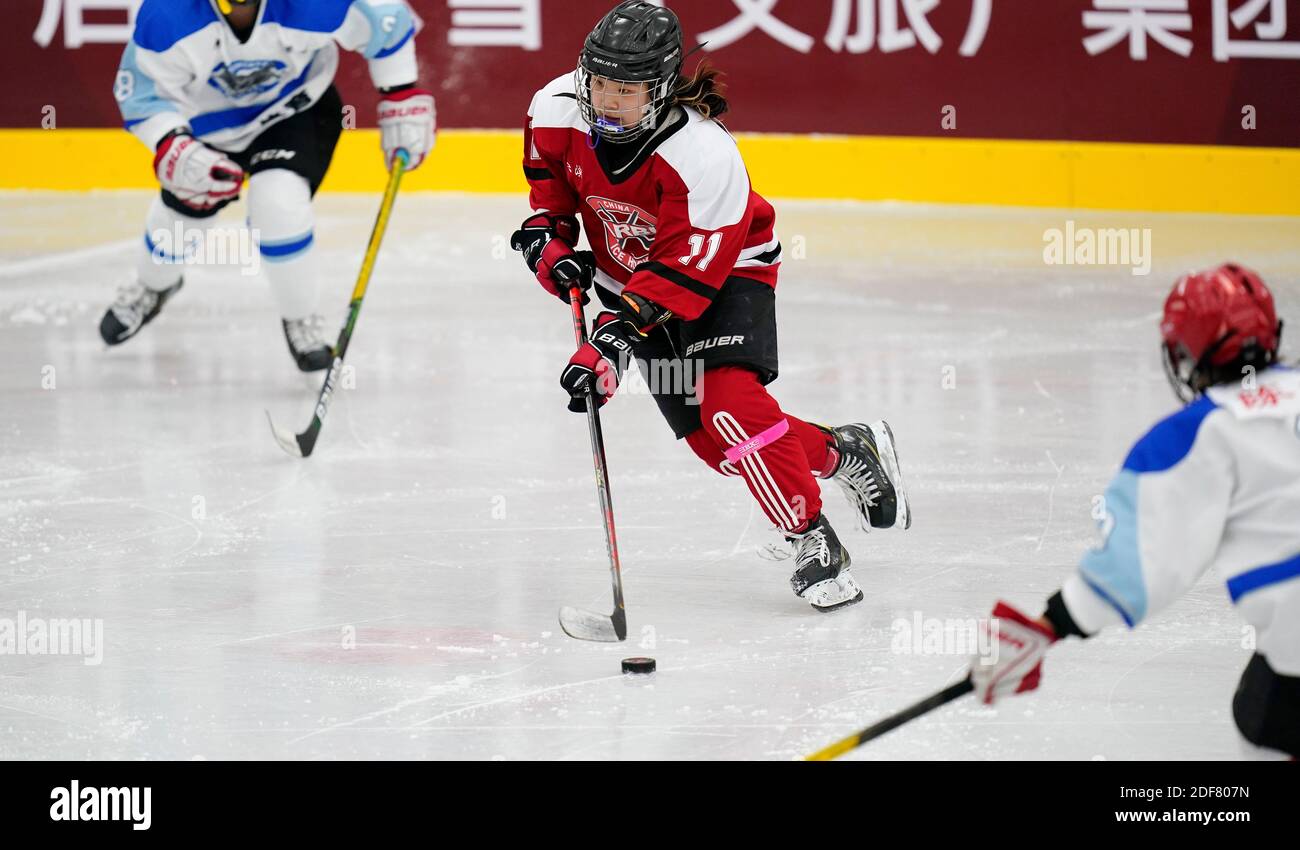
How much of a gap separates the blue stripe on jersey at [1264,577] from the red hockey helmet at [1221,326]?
0.66 ft

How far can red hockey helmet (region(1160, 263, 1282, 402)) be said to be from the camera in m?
1.85

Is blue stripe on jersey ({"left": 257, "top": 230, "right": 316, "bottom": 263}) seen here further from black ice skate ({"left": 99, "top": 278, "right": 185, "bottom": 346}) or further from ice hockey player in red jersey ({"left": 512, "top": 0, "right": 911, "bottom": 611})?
ice hockey player in red jersey ({"left": 512, "top": 0, "right": 911, "bottom": 611})

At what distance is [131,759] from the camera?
2426 millimetres

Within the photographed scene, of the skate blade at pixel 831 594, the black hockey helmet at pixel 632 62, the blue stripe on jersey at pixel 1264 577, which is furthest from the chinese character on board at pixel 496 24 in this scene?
the blue stripe on jersey at pixel 1264 577

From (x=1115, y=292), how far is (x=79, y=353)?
3.39 m

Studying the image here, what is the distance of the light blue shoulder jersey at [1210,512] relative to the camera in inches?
70.7

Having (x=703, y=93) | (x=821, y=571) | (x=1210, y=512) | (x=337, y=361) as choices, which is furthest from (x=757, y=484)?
(x=337, y=361)

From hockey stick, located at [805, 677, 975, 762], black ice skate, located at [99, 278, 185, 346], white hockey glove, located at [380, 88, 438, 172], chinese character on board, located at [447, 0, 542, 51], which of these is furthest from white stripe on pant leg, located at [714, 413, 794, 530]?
chinese character on board, located at [447, 0, 542, 51]

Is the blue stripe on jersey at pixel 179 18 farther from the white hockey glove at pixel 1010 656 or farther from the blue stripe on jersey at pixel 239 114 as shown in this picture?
the white hockey glove at pixel 1010 656

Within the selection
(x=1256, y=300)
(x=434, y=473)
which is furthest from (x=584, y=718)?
(x=434, y=473)

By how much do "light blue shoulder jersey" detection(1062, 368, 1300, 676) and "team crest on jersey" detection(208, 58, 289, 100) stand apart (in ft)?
10.9
